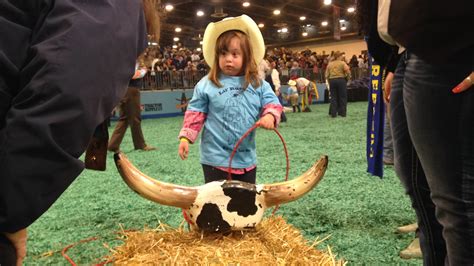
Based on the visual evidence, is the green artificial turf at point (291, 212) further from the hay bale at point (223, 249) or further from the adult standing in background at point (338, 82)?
the adult standing in background at point (338, 82)

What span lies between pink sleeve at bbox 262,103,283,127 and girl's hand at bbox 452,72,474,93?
1192 millimetres

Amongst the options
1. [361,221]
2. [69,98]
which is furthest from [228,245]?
[361,221]

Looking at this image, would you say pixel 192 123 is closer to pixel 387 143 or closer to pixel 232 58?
pixel 232 58

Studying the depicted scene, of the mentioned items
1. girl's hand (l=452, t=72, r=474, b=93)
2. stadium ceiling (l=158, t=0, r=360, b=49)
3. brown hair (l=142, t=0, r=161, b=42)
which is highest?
stadium ceiling (l=158, t=0, r=360, b=49)

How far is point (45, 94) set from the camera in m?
0.75

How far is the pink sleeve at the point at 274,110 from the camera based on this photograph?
2.24 metres

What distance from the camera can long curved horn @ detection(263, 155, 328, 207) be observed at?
5.72 feet

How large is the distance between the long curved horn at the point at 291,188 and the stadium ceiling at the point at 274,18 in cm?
1691

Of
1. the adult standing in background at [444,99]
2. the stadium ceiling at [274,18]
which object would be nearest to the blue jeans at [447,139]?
the adult standing in background at [444,99]

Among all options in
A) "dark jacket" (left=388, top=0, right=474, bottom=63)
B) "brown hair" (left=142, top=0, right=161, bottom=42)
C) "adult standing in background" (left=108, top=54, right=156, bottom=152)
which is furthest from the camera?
"adult standing in background" (left=108, top=54, right=156, bottom=152)

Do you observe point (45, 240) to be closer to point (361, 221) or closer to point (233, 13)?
point (361, 221)

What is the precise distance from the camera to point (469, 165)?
1104 mm

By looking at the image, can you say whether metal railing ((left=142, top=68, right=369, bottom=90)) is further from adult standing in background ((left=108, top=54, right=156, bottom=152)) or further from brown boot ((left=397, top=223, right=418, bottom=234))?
brown boot ((left=397, top=223, right=418, bottom=234))

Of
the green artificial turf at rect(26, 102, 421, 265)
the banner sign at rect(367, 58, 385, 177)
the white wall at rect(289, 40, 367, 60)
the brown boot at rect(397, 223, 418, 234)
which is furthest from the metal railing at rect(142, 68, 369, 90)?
the white wall at rect(289, 40, 367, 60)
